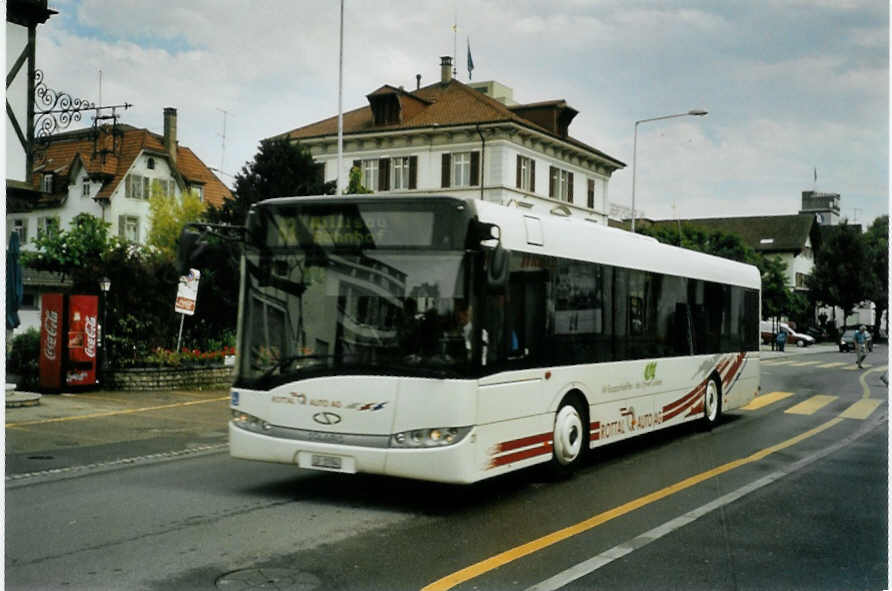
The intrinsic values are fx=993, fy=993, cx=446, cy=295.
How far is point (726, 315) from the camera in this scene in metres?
15.6

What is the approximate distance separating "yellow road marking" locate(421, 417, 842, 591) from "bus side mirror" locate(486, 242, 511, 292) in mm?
2065

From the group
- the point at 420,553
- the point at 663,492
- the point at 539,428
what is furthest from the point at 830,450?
the point at 420,553

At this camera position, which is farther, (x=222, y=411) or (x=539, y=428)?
(x=222, y=411)

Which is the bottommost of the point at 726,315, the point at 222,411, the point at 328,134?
the point at 222,411

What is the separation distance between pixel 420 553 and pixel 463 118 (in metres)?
44.8

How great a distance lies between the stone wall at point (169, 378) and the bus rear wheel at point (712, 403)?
11.2 m

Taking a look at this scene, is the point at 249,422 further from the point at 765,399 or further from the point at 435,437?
the point at 765,399

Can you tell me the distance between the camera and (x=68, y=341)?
1917cm

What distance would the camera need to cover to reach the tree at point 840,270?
213ft

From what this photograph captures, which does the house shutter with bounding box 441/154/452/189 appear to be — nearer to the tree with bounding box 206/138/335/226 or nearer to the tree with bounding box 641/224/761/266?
the tree with bounding box 641/224/761/266

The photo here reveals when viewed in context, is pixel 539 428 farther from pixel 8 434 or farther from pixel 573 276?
pixel 8 434

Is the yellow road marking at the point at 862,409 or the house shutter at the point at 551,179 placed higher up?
the house shutter at the point at 551,179

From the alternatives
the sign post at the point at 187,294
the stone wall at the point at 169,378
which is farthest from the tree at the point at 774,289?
the sign post at the point at 187,294

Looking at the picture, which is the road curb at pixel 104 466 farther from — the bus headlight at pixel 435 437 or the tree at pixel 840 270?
the tree at pixel 840 270
